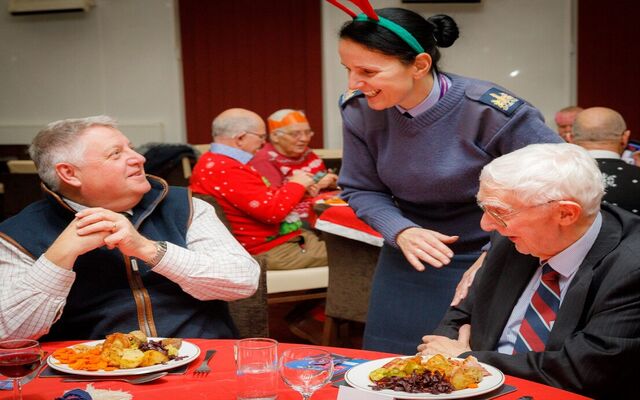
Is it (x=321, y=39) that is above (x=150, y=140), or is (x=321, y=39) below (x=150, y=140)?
above

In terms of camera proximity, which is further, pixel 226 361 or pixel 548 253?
pixel 548 253

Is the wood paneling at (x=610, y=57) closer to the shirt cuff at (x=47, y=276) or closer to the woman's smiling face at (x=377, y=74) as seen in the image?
the woman's smiling face at (x=377, y=74)

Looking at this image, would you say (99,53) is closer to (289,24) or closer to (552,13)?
(289,24)

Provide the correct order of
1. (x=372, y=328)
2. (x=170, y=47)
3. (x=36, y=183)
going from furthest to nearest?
(x=170, y=47) → (x=36, y=183) → (x=372, y=328)

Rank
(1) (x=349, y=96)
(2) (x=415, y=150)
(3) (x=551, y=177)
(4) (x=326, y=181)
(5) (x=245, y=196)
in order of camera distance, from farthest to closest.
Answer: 1. (4) (x=326, y=181)
2. (5) (x=245, y=196)
3. (1) (x=349, y=96)
4. (2) (x=415, y=150)
5. (3) (x=551, y=177)

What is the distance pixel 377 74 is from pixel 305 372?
3.41 feet

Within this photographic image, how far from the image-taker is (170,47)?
26.9ft

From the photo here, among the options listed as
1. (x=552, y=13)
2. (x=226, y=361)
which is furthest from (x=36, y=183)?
(x=552, y=13)

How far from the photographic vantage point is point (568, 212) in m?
1.74

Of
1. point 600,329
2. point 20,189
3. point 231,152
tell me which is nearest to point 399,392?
point 600,329

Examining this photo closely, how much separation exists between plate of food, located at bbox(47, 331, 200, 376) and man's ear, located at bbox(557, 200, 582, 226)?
88 centimetres

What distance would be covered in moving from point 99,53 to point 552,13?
16.3 ft

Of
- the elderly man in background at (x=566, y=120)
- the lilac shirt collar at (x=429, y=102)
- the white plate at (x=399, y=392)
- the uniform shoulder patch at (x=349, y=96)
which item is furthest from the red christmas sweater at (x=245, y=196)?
the elderly man in background at (x=566, y=120)

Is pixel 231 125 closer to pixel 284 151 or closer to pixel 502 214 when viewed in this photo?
pixel 284 151
